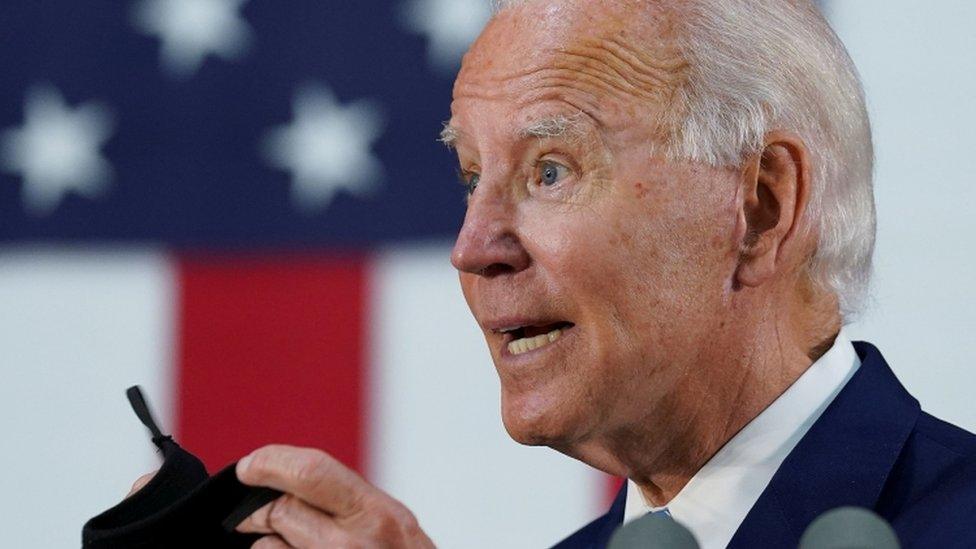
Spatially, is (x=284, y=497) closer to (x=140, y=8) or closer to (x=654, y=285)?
(x=654, y=285)

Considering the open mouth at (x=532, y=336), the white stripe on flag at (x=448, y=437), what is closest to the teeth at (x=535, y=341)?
the open mouth at (x=532, y=336)

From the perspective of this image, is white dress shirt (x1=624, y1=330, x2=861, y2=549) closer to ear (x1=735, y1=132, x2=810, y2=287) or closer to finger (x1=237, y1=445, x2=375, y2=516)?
ear (x1=735, y1=132, x2=810, y2=287)

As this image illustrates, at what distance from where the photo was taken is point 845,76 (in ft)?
5.09

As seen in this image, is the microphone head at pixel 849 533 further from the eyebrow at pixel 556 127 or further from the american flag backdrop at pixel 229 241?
the american flag backdrop at pixel 229 241

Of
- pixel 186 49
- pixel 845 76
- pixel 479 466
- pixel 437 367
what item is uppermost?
pixel 186 49

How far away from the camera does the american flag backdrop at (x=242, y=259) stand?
268cm

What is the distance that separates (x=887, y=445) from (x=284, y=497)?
603 millimetres

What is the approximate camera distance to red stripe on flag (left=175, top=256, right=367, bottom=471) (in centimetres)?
271

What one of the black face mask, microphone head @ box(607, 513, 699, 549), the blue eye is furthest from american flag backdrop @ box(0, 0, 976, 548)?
microphone head @ box(607, 513, 699, 549)

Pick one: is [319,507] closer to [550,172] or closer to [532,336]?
[532,336]

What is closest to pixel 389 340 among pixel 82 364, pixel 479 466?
pixel 479 466

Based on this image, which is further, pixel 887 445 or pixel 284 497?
pixel 887 445

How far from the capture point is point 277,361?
2727 millimetres

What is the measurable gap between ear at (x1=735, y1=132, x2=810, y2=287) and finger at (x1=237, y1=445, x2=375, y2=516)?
0.51 meters
